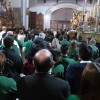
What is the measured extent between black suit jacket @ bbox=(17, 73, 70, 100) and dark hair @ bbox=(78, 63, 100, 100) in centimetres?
78

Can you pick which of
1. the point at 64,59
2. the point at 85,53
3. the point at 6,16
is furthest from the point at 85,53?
the point at 6,16

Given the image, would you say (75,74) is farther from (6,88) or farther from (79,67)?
(6,88)

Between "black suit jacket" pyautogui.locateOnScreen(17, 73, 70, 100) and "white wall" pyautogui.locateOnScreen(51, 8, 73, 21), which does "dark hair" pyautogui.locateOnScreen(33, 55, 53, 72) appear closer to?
"black suit jacket" pyautogui.locateOnScreen(17, 73, 70, 100)

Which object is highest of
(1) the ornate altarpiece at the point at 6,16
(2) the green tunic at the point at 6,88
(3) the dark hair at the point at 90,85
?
(1) the ornate altarpiece at the point at 6,16

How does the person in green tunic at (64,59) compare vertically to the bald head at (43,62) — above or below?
below

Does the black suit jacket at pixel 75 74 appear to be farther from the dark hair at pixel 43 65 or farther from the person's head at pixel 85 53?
the dark hair at pixel 43 65

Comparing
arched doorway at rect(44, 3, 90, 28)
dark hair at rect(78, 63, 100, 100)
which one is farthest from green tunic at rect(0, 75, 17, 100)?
arched doorway at rect(44, 3, 90, 28)

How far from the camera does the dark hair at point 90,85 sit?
6.91 feet

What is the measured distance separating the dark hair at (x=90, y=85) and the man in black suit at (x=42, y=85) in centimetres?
79

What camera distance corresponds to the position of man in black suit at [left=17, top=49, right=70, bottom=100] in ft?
9.65

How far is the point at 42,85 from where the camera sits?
294cm

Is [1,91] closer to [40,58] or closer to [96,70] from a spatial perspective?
[40,58]

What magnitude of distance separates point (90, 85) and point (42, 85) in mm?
888

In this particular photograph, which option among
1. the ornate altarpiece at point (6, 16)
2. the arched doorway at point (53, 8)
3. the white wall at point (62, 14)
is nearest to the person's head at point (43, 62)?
the ornate altarpiece at point (6, 16)
